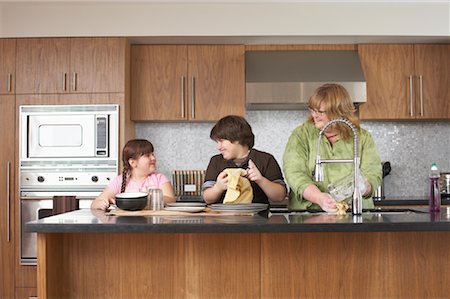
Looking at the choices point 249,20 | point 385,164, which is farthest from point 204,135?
point 385,164

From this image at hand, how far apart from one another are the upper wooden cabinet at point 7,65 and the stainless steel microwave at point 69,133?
24 cm

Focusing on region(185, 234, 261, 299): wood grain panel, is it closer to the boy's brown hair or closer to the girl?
the boy's brown hair

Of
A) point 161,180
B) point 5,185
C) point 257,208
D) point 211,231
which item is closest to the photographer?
point 211,231

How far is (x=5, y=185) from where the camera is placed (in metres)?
5.05

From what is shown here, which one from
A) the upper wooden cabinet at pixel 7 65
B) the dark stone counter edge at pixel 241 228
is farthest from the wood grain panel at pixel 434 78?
the upper wooden cabinet at pixel 7 65

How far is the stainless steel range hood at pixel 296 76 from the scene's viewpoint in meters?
5.11

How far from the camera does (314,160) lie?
3078mm

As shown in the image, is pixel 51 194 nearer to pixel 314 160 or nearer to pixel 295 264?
pixel 314 160

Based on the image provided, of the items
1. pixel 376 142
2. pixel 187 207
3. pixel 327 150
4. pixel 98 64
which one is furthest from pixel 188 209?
pixel 376 142

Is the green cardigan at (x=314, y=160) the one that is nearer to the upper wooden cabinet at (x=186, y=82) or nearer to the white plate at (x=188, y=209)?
the white plate at (x=188, y=209)

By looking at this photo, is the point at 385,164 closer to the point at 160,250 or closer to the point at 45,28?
the point at 45,28

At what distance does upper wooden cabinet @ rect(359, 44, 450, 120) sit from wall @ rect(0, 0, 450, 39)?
288 millimetres

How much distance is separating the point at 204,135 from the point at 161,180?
228cm

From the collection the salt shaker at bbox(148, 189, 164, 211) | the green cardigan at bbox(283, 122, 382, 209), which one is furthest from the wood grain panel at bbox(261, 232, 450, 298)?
the salt shaker at bbox(148, 189, 164, 211)
